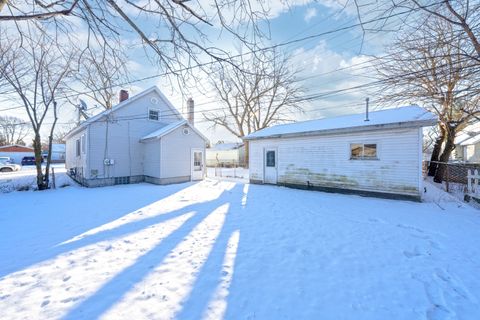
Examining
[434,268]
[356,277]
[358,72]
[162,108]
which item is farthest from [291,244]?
[162,108]

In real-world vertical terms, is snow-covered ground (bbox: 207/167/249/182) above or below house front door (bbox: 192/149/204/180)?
below

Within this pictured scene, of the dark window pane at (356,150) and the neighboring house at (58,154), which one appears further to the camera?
the neighboring house at (58,154)

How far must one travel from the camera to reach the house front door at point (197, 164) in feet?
48.6

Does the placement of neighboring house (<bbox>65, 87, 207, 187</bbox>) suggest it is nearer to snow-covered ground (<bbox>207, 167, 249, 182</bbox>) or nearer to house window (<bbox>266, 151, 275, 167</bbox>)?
snow-covered ground (<bbox>207, 167, 249, 182</bbox>)

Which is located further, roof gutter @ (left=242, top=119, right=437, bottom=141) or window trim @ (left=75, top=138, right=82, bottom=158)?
window trim @ (left=75, top=138, right=82, bottom=158)

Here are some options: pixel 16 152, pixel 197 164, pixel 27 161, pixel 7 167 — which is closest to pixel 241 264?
pixel 197 164

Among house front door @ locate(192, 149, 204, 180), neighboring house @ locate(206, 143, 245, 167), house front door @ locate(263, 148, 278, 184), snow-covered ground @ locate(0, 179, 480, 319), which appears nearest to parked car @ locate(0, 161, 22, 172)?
house front door @ locate(192, 149, 204, 180)

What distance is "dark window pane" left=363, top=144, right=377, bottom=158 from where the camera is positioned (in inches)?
355

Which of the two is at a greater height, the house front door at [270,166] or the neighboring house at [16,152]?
the neighboring house at [16,152]

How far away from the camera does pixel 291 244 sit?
437 centimetres

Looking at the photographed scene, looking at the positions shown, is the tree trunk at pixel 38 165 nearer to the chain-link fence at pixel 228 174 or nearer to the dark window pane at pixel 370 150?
the chain-link fence at pixel 228 174

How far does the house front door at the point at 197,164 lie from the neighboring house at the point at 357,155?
4563mm

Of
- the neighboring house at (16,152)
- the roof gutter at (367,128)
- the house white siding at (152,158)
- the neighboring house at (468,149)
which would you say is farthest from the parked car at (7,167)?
the neighboring house at (468,149)

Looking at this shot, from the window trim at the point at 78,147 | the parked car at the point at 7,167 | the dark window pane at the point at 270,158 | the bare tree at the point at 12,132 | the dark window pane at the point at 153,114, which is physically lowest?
the parked car at the point at 7,167
